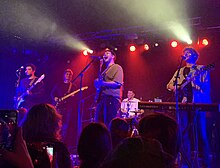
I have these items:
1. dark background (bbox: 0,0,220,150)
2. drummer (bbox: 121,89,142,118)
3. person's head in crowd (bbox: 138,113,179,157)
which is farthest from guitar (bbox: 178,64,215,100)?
drummer (bbox: 121,89,142,118)

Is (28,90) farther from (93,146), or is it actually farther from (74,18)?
(93,146)

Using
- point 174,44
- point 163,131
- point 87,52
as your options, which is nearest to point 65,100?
point 87,52

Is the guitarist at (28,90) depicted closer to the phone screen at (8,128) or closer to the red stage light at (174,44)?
the red stage light at (174,44)

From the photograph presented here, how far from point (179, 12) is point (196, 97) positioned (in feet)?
11.3

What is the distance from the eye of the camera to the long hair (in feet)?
9.36

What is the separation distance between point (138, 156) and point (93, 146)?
1.39 m

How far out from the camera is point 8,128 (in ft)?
6.04

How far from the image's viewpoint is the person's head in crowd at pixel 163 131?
2641mm

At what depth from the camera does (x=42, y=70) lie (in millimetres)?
11258

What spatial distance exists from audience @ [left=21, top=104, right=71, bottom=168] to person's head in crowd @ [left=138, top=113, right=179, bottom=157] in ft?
2.43

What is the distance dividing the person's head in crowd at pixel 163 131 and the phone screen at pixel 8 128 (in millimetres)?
1176

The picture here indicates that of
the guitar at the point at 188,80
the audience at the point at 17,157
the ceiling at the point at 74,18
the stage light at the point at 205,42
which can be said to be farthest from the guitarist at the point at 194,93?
the audience at the point at 17,157

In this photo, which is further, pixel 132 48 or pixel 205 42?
Result: pixel 132 48

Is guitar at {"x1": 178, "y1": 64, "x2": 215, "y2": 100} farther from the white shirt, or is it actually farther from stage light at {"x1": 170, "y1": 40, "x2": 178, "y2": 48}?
the white shirt
